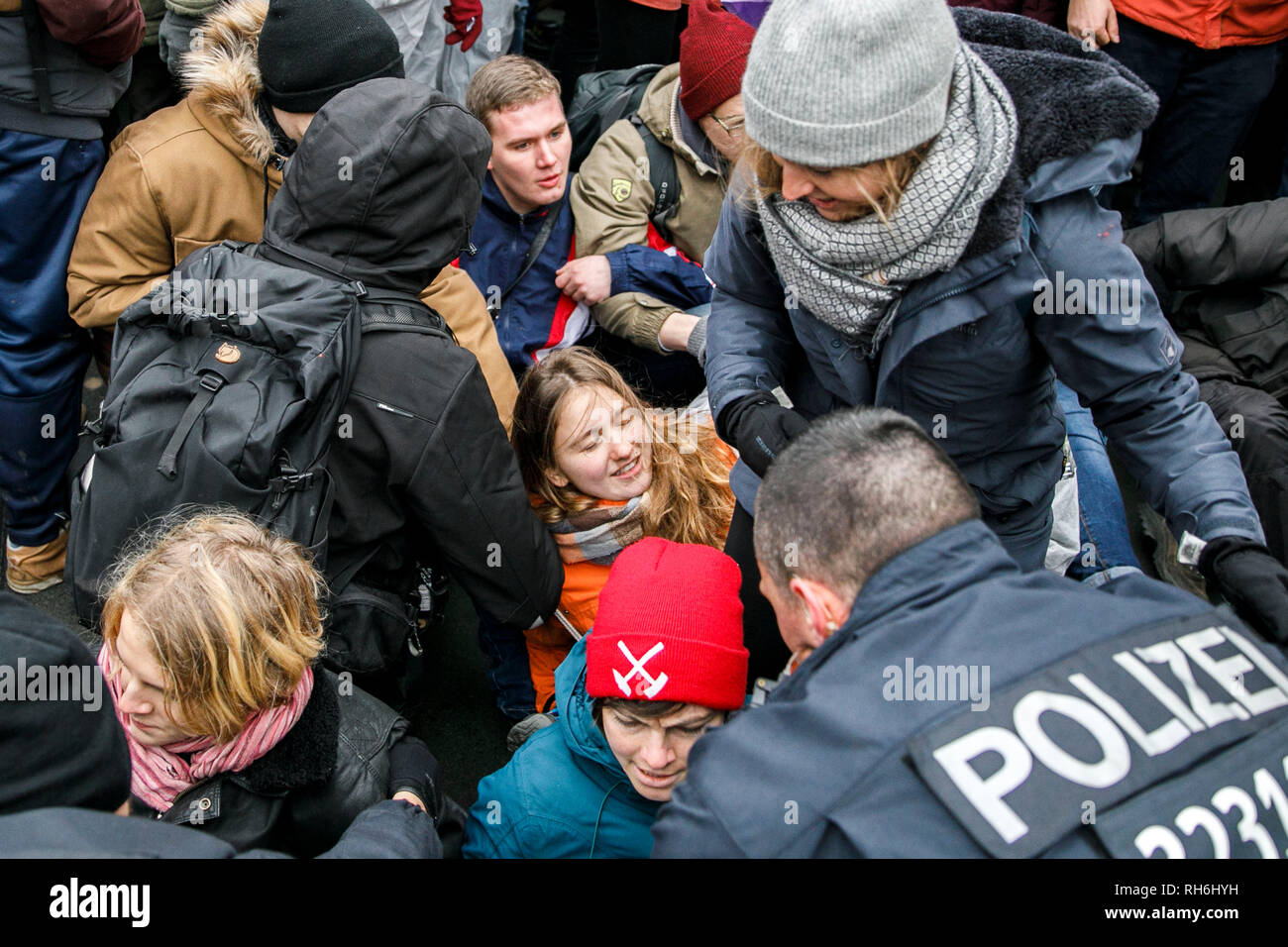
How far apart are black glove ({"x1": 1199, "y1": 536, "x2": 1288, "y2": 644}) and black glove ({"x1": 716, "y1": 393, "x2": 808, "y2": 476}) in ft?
2.32

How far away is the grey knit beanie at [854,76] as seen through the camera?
1.61 metres

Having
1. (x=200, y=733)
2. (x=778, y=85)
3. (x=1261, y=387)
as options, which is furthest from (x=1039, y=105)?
(x=1261, y=387)

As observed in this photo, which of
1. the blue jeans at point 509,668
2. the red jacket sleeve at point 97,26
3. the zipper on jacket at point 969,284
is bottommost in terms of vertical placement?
the blue jeans at point 509,668

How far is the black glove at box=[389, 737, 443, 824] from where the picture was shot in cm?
213

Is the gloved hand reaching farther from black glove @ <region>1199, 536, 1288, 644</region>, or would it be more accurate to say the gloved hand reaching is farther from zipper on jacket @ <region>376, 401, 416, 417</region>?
black glove @ <region>1199, 536, 1288, 644</region>

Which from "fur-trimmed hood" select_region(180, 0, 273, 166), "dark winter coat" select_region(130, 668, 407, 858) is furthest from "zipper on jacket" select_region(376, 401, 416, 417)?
"fur-trimmed hood" select_region(180, 0, 273, 166)

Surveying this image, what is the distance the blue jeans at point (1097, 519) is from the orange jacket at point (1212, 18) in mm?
1457

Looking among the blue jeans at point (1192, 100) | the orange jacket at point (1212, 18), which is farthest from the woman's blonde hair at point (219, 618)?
the orange jacket at point (1212, 18)

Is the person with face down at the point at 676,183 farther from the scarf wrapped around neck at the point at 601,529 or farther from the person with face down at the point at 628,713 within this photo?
the person with face down at the point at 628,713

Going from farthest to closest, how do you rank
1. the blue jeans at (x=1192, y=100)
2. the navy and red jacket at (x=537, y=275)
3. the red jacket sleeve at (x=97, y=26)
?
the blue jeans at (x=1192, y=100) → the navy and red jacket at (x=537, y=275) → the red jacket sleeve at (x=97, y=26)

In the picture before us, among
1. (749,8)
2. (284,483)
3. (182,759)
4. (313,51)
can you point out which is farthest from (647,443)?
(749,8)

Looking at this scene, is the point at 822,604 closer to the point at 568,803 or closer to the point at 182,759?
the point at 568,803

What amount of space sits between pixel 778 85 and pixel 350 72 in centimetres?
145

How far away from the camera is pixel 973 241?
1770 millimetres
